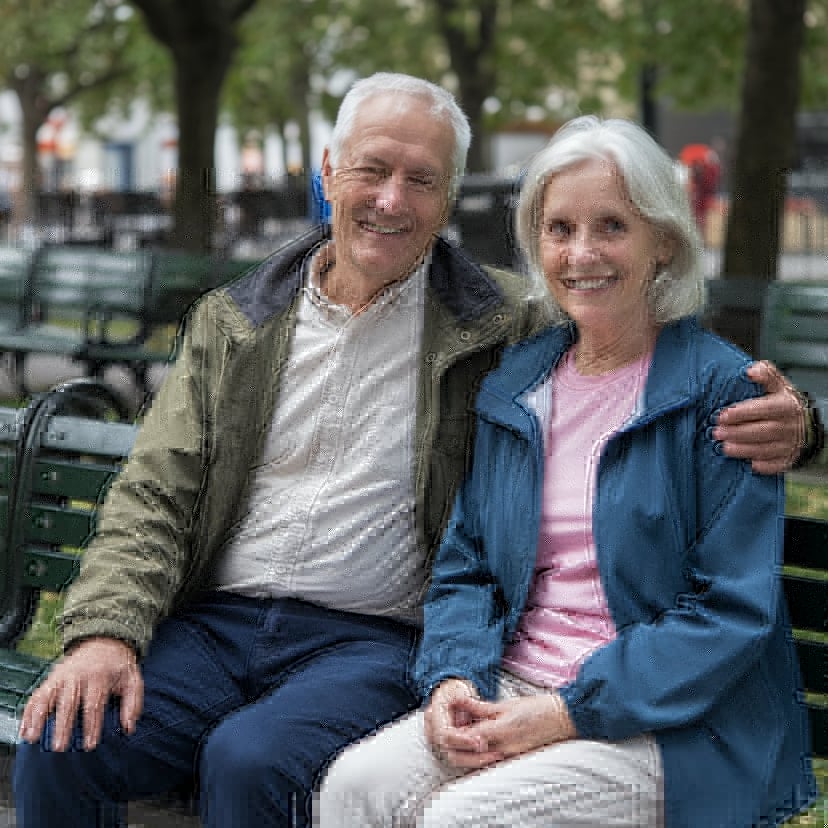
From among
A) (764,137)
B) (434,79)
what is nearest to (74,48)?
(434,79)

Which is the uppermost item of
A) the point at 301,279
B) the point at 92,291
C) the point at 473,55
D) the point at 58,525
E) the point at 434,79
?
the point at 473,55

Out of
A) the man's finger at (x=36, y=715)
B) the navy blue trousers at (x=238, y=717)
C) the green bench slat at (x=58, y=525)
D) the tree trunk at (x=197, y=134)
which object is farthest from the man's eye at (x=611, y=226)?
the tree trunk at (x=197, y=134)

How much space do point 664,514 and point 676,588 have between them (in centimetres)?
14

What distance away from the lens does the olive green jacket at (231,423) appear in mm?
3096

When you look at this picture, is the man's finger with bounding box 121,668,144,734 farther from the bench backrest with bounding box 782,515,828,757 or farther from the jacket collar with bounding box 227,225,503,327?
the bench backrest with bounding box 782,515,828,757

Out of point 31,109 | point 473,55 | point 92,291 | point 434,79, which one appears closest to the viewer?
point 92,291

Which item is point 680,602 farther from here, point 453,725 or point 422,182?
point 422,182

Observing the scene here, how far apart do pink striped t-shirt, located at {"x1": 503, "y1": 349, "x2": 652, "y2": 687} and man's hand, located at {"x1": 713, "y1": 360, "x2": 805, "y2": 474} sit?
214mm

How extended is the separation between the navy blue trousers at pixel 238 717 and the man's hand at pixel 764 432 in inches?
33.8

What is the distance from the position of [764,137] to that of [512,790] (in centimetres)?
815

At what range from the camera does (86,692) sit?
9.32 ft

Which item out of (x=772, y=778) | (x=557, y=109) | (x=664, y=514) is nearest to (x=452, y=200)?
(x=664, y=514)

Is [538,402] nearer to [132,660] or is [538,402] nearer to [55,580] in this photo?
[132,660]

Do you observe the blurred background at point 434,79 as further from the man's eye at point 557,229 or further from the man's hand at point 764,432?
the man's hand at point 764,432
